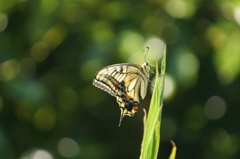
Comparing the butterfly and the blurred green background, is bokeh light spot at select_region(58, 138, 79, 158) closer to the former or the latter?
the blurred green background

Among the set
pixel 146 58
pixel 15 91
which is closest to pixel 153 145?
pixel 146 58

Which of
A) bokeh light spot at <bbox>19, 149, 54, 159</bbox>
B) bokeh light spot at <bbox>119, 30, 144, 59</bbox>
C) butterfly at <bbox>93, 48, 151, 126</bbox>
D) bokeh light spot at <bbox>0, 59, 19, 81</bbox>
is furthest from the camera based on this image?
bokeh light spot at <bbox>19, 149, 54, 159</bbox>

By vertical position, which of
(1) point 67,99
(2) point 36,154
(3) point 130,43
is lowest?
(2) point 36,154

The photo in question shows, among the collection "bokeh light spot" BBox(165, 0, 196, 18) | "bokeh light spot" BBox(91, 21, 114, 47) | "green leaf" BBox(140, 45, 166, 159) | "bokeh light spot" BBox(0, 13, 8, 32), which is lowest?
"green leaf" BBox(140, 45, 166, 159)

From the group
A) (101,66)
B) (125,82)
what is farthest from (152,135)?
(101,66)

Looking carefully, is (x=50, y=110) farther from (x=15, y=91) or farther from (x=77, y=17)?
(x=77, y=17)

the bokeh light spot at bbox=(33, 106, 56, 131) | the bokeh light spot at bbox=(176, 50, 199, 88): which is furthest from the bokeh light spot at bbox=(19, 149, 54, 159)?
the bokeh light spot at bbox=(176, 50, 199, 88)

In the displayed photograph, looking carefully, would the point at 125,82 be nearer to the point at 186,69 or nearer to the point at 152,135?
the point at 186,69

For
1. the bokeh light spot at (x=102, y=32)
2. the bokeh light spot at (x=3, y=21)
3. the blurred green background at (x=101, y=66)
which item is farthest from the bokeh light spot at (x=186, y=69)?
the bokeh light spot at (x=3, y=21)
